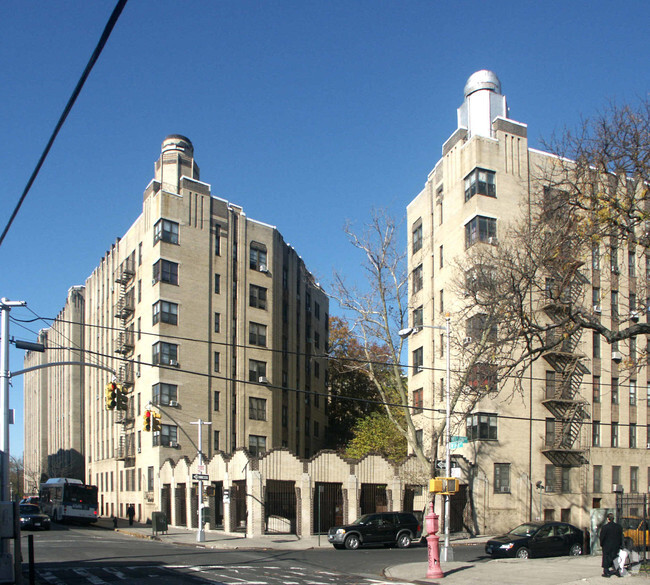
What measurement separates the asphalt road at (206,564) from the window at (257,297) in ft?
97.6

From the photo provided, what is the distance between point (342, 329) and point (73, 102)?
6461cm

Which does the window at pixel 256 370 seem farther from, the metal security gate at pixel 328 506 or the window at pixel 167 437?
the metal security gate at pixel 328 506

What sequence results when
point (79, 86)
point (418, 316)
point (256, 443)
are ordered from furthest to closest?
point (256, 443) < point (418, 316) < point (79, 86)

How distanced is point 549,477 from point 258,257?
2973 centimetres

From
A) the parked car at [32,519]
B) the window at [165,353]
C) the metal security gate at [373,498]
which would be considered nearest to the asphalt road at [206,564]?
the parked car at [32,519]

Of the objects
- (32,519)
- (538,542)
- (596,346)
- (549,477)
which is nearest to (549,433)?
(549,477)

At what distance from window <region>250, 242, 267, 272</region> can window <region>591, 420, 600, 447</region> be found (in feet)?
94.4

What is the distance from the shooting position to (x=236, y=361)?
59188 mm

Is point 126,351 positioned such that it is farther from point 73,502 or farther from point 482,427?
point 482,427

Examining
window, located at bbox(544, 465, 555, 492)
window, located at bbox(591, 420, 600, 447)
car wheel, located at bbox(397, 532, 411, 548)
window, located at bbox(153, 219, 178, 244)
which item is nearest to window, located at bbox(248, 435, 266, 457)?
window, located at bbox(153, 219, 178, 244)

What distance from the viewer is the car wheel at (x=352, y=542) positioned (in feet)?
105

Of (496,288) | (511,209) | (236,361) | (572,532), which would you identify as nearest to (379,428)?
(236,361)

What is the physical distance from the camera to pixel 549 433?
1763 inches

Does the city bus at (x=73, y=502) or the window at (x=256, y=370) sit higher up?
the window at (x=256, y=370)
